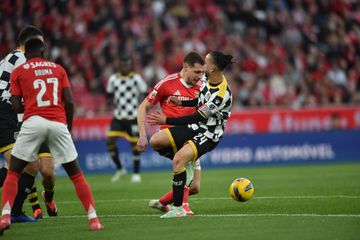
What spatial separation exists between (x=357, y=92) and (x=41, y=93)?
18.5 m

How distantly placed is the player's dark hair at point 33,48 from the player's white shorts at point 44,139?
84cm

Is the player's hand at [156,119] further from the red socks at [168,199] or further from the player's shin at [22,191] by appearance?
the player's shin at [22,191]

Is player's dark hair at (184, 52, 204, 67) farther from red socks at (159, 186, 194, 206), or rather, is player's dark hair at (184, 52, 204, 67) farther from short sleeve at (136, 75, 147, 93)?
short sleeve at (136, 75, 147, 93)

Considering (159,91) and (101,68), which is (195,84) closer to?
(159,91)

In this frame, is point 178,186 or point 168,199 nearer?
point 178,186

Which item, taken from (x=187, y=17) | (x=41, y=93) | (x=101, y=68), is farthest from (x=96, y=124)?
(x=41, y=93)

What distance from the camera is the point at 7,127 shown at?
11125 millimetres

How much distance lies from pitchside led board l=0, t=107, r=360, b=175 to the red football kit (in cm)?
1110

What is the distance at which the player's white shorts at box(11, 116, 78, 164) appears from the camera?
30.1 feet

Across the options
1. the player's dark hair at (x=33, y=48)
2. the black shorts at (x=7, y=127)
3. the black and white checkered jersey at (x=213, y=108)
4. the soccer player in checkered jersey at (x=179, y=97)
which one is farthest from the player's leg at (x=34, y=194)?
the black and white checkered jersey at (x=213, y=108)

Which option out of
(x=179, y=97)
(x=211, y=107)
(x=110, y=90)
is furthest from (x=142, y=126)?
(x=110, y=90)

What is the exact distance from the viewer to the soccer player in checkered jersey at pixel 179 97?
1129 cm

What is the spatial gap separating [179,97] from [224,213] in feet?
6.23

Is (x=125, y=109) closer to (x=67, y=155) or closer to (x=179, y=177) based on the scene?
(x=179, y=177)
